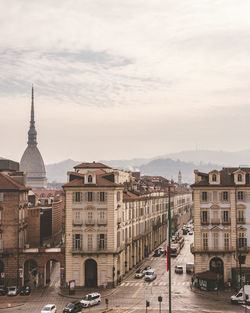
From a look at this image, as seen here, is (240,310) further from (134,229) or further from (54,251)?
(134,229)

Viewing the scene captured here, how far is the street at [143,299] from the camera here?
265ft

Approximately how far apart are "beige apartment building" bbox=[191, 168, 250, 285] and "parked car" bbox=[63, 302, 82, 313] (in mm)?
27204

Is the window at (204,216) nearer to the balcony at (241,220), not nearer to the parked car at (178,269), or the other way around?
the balcony at (241,220)

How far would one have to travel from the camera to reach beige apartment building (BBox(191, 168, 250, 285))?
97.2 m

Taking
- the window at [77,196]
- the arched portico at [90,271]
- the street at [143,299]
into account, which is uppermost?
the window at [77,196]

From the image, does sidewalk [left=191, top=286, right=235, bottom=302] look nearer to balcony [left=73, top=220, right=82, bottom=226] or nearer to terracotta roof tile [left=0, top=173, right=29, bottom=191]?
balcony [left=73, top=220, right=82, bottom=226]

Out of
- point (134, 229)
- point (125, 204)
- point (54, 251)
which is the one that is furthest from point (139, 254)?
point (54, 251)

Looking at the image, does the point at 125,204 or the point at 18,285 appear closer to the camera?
the point at 18,285

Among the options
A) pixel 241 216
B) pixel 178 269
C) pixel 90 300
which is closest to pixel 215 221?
pixel 241 216

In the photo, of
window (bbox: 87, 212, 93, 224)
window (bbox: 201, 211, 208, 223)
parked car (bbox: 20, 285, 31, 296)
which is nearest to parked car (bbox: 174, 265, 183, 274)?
window (bbox: 201, 211, 208, 223)

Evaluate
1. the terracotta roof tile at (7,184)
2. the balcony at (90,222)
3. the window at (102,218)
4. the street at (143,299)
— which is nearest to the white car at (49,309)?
the street at (143,299)

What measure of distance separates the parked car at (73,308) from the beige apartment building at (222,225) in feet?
89.3

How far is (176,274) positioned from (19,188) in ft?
130

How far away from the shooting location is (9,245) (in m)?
100
